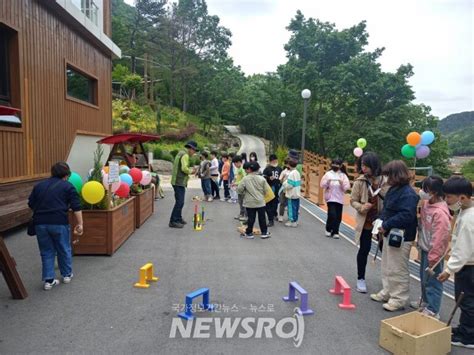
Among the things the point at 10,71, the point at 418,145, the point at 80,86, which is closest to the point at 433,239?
the point at 418,145

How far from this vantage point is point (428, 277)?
161 inches

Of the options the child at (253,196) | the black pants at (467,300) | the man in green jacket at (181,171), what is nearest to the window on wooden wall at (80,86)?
the man in green jacket at (181,171)

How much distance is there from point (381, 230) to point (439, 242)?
24.9 inches

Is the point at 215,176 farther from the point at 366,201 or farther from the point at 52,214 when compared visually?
the point at 52,214

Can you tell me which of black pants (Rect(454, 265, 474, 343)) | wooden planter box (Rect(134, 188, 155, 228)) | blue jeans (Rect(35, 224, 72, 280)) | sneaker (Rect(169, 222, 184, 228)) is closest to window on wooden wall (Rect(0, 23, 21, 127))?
wooden planter box (Rect(134, 188, 155, 228))

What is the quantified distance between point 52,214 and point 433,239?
445 cm

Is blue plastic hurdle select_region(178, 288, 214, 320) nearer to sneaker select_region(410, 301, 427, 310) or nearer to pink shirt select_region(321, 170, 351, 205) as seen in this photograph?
sneaker select_region(410, 301, 427, 310)

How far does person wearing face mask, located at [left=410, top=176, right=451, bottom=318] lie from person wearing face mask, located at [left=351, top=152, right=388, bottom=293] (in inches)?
27.7

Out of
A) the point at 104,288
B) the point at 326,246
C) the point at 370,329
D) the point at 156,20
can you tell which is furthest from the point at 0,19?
the point at 156,20

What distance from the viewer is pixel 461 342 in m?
3.62

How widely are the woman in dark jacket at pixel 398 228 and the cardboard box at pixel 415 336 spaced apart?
0.66m

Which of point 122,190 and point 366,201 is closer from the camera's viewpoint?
point 366,201

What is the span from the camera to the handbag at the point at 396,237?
421cm

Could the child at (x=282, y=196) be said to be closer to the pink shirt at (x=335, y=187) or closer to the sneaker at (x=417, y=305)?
the pink shirt at (x=335, y=187)
